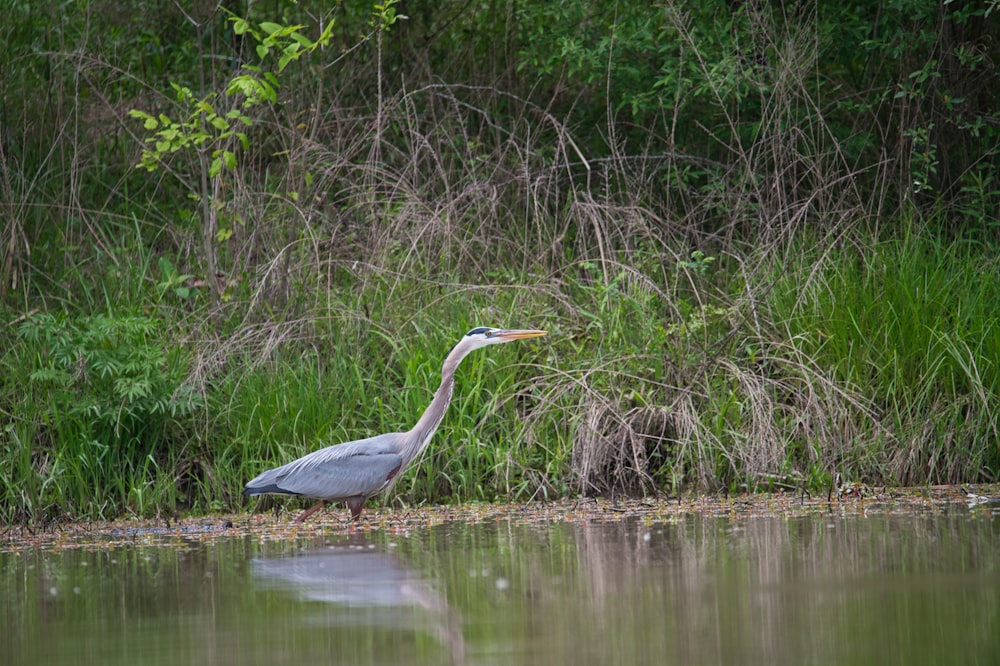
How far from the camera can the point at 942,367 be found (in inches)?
321

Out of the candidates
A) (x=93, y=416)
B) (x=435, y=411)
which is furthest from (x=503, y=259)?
(x=93, y=416)

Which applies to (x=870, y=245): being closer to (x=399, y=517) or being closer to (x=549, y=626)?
(x=399, y=517)

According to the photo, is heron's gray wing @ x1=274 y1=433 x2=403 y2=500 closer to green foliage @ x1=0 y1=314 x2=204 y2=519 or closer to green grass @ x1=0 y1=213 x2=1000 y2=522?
green grass @ x1=0 y1=213 x2=1000 y2=522

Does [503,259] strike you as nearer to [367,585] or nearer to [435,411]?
[435,411]

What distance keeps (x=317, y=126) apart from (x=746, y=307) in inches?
141

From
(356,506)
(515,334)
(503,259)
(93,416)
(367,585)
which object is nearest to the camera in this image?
(367,585)

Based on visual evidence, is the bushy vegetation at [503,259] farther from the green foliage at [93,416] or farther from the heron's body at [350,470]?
the heron's body at [350,470]

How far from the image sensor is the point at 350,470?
24.6ft

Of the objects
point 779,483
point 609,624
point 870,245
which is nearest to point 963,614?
point 609,624

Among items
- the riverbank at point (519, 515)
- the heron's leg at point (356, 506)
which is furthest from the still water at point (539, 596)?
the heron's leg at point (356, 506)

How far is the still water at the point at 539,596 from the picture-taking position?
3.88 m

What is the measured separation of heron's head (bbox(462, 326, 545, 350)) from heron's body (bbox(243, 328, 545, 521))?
1.90 feet

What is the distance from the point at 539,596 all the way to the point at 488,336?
11.6ft

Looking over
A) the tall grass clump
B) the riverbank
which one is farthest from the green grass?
the riverbank
